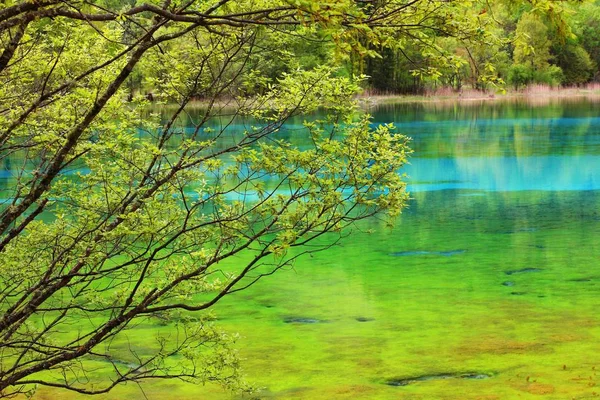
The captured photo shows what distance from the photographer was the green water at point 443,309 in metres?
6.14

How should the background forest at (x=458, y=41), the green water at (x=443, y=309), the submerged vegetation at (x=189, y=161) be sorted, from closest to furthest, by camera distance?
1. the background forest at (x=458, y=41)
2. the submerged vegetation at (x=189, y=161)
3. the green water at (x=443, y=309)

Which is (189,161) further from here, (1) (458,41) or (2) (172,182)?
(1) (458,41)

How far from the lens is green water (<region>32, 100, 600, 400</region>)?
614 cm

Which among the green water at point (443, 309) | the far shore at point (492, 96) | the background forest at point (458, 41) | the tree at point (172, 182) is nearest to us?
the background forest at point (458, 41)

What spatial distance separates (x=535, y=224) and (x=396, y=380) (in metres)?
5.97

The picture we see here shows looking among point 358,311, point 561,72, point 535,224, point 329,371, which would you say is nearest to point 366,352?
point 329,371

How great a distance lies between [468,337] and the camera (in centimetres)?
705

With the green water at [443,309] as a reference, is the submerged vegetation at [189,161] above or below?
above

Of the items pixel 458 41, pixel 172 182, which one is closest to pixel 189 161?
pixel 172 182

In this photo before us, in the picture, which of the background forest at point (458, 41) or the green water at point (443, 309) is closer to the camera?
the background forest at point (458, 41)

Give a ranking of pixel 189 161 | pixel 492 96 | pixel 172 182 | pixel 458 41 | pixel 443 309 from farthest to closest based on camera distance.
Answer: pixel 492 96
pixel 443 309
pixel 172 182
pixel 189 161
pixel 458 41

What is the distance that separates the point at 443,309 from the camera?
25.9 feet

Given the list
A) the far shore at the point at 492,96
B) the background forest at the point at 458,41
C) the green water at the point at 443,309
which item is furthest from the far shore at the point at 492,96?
the background forest at the point at 458,41

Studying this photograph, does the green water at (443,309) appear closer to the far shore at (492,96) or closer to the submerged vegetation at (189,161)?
the submerged vegetation at (189,161)
